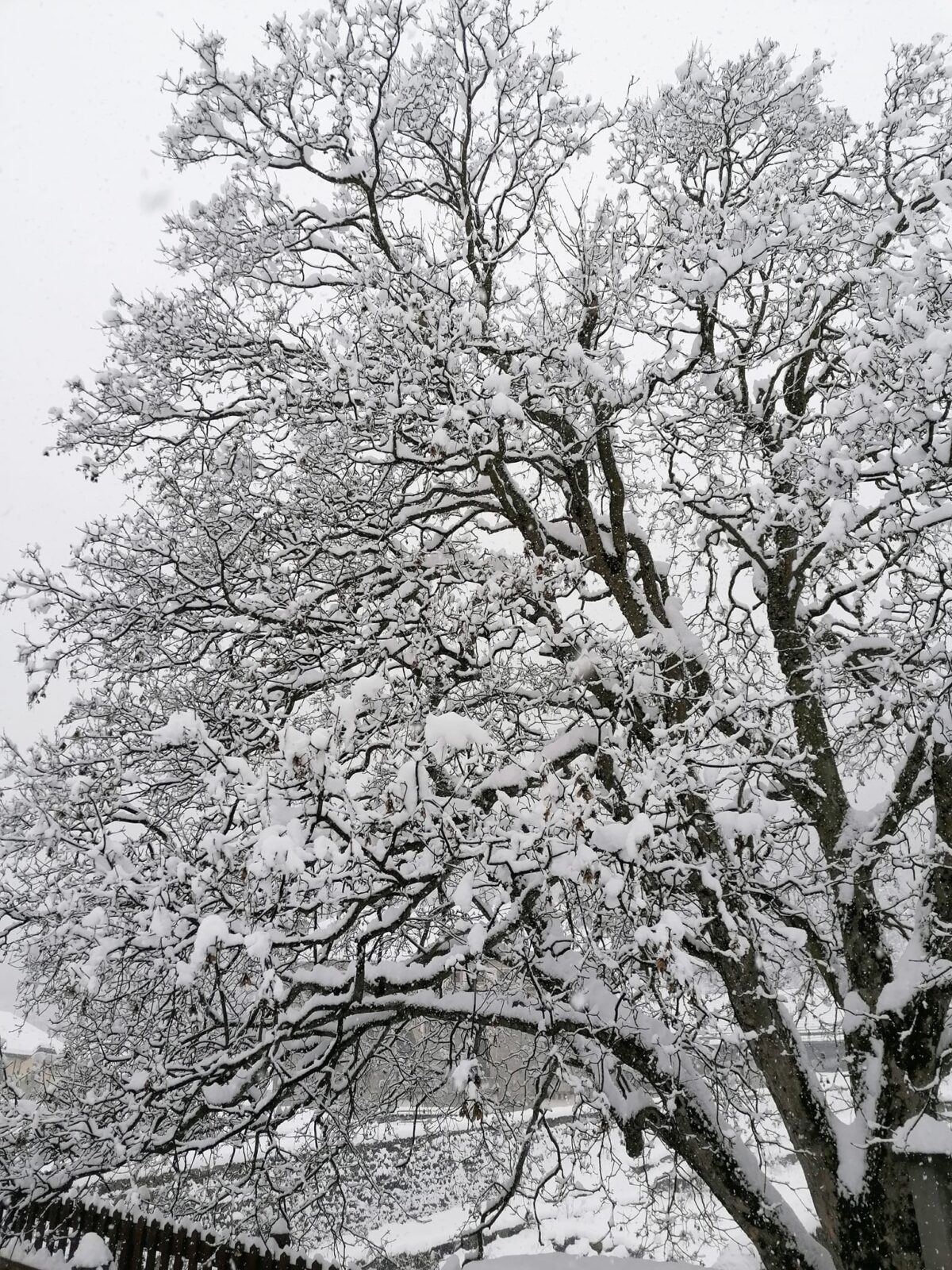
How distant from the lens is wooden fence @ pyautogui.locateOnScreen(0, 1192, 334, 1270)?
192 inches

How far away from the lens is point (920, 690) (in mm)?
4590

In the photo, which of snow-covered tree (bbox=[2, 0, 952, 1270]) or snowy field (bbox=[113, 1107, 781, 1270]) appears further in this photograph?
snowy field (bbox=[113, 1107, 781, 1270])

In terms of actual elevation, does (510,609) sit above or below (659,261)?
below

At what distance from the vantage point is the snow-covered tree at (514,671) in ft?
12.7

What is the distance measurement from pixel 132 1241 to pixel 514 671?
5.20 meters

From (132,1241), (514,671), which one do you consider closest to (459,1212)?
(132,1241)

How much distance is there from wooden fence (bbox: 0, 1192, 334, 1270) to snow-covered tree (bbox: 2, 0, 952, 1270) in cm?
51

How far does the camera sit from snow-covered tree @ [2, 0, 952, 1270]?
387cm

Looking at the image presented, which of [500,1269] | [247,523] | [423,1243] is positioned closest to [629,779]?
[500,1269]

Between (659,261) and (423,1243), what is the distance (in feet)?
54.6

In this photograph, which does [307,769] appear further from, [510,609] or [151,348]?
[151,348]

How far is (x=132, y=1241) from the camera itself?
5.76m

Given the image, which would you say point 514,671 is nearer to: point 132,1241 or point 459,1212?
point 132,1241

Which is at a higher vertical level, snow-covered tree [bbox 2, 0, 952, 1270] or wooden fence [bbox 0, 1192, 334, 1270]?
snow-covered tree [bbox 2, 0, 952, 1270]
